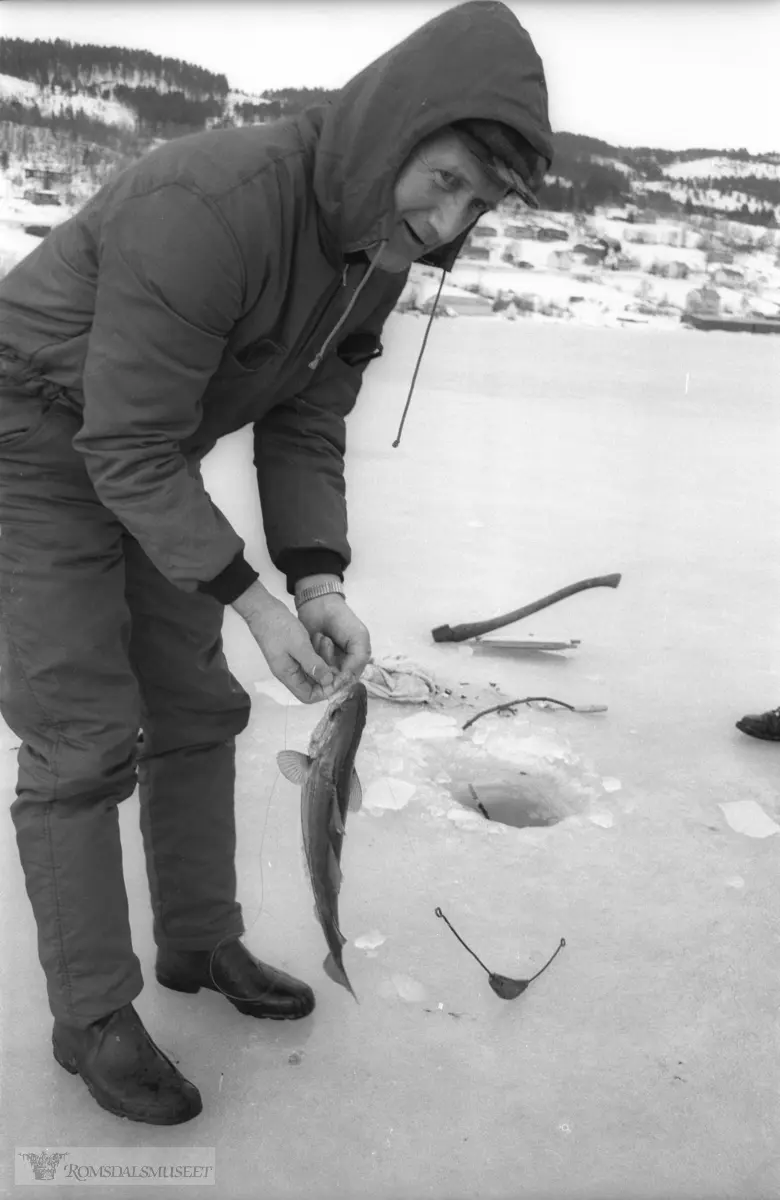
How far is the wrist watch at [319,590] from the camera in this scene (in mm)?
1801

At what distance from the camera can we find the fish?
1.51m

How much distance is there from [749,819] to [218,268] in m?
1.87

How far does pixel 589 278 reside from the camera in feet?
35.3

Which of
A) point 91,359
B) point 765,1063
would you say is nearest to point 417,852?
point 765,1063

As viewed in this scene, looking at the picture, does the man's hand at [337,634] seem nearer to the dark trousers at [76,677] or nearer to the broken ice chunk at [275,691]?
the dark trousers at [76,677]

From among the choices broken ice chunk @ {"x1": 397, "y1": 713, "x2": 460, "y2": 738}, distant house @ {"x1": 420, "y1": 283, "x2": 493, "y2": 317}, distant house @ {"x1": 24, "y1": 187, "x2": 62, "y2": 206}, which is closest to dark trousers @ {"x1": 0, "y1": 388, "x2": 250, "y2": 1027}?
broken ice chunk @ {"x1": 397, "y1": 713, "x2": 460, "y2": 738}

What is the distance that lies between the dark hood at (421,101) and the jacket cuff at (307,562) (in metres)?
0.59

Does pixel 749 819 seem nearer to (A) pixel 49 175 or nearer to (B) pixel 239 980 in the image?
(B) pixel 239 980

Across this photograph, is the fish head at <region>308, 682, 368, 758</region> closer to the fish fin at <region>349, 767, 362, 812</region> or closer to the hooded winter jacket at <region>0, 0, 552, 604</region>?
the fish fin at <region>349, 767, 362, 812</region>

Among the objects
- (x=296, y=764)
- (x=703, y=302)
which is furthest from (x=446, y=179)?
(x=703, y=302)

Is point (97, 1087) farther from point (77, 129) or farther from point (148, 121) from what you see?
point (77, 129)

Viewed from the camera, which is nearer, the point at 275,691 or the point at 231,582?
the point at 231,582

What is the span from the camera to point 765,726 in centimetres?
288

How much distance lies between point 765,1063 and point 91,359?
1573 millimetres
